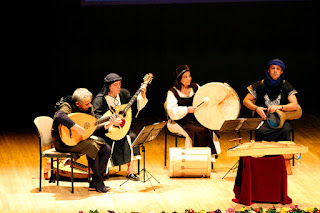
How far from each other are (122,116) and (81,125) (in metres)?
0.58

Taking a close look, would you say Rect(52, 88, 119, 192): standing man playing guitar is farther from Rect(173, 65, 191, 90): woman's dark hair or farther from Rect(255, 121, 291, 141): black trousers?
Rect(255, 121, 291, 141): black trousers

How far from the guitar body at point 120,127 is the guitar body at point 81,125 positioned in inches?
12.7

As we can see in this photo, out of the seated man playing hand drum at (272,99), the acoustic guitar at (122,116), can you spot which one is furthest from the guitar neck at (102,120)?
the seated man playing hand drum at (272,99)

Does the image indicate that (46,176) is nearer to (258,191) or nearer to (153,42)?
(258,191)

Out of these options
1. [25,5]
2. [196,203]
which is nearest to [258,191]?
[196,203]

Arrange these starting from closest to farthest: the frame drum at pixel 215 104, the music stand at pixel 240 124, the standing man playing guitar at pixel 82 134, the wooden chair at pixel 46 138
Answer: the standing man playing guitar at pixel 82 134
the wooden chair at pixel 46 138
the music stand at pixel 240 124
the frame drum at pixel 215 104

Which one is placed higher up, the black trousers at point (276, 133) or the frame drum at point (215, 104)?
the frame drum at point (215, 104)

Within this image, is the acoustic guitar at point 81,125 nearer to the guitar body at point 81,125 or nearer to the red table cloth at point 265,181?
the guitar body at point 81,125

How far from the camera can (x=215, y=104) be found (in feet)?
26.2

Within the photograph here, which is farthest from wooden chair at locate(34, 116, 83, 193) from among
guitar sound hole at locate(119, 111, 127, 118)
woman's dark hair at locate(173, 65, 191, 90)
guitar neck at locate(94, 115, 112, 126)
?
woman's dark hair at locate(173, 65, 191, 90)

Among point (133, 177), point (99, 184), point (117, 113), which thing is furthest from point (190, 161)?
point (99, 184)

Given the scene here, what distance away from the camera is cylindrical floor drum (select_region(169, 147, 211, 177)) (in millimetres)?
7762

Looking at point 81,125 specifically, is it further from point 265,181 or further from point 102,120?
point 265,181

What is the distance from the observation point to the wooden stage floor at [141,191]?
6.86m
